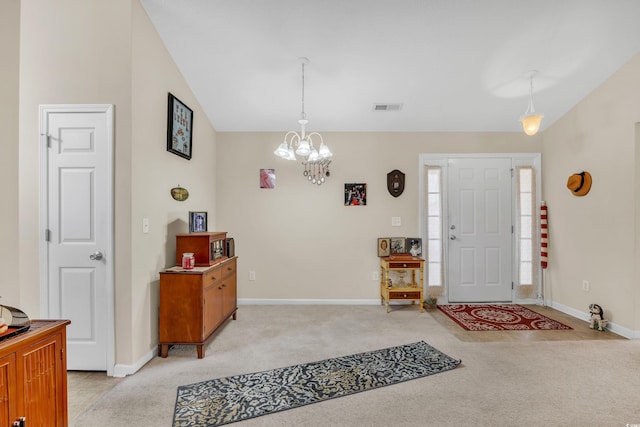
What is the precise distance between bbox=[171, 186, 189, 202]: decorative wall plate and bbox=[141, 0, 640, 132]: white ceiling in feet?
4.05

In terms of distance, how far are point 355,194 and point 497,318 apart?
2377mm

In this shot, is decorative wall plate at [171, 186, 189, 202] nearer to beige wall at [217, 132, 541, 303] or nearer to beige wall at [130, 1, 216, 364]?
beige wall at [130, 1, 216, 364]

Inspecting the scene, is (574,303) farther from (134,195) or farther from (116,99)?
(116,99)

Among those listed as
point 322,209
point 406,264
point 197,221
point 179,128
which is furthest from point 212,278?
point 406,264

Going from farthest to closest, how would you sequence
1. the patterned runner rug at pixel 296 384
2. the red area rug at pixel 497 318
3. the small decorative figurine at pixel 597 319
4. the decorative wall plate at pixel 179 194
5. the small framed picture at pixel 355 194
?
1. the small framed picture at pixel 355 194
2. the red area rug at pixel 497 318
3. the small decorative figurine at pixel 597 319
4. the decorative wall plate at pixel 179 194
5. the patterned runner rug at pixel 296 384

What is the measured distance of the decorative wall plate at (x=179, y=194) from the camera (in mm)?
3240

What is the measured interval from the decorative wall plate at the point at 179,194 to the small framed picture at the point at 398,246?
275cm

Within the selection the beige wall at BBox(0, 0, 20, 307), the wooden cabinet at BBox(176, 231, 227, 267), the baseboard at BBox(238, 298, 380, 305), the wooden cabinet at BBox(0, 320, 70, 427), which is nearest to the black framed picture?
the wooden cabinet at BBox(176, 231, 227, 267)

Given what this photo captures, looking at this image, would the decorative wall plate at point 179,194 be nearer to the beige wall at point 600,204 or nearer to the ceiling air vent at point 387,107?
the ceiling air vent at point 387,107

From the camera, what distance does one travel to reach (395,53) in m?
3.12

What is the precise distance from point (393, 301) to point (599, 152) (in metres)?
3.04

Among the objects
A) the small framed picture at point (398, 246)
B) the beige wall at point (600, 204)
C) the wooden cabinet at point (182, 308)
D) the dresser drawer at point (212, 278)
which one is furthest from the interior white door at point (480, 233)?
the wooden cabinet at point (182, 308)

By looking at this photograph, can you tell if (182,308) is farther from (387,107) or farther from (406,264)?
(387,107)

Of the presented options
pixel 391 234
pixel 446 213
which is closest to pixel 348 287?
pixel 391 234
